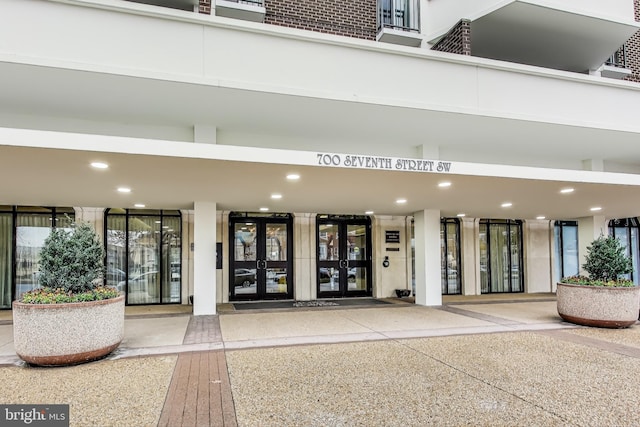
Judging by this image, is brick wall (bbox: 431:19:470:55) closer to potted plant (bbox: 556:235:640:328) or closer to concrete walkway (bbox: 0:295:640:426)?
potted plant (bbox: 556:235:640:328)

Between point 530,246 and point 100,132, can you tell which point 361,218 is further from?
point 100,132

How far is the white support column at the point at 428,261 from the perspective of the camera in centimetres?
1148

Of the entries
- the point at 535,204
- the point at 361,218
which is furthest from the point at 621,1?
the point at 361,218

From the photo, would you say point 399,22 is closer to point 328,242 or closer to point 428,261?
point 428,261

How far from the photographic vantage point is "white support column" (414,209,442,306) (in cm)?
1148

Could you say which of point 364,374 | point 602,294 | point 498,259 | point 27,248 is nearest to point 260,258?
point 27,248

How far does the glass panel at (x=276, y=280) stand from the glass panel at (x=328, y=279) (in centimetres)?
111

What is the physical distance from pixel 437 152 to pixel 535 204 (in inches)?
115

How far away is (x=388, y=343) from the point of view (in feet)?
22.5

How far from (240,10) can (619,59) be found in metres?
11.7

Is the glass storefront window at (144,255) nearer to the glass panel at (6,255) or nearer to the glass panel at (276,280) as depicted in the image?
the glass panel at (6,255)

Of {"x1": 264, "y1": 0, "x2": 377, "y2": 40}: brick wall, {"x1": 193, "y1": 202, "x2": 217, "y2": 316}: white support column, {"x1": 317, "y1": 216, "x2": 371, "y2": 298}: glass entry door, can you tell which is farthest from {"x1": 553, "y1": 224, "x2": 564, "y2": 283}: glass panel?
{"x1": 193, "y1": 202, "x2": 217, "y2": 316}: white support column

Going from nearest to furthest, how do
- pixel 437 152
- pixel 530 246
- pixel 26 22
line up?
pixel 26 22
pixel 437 152
pixel 530 246

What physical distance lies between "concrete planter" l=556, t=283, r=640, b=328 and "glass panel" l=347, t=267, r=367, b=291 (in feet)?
21.9
